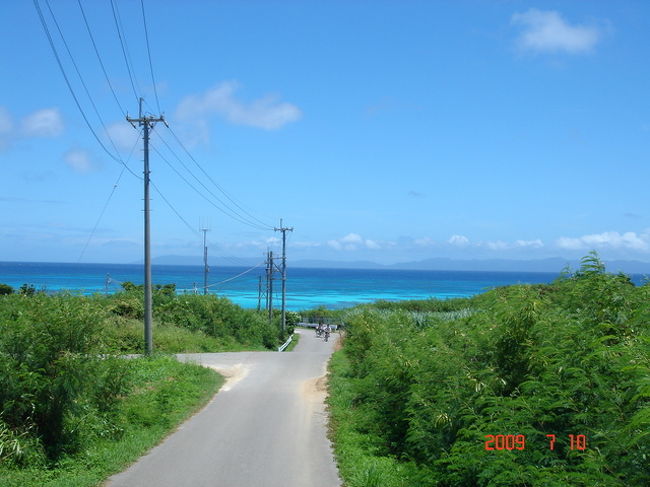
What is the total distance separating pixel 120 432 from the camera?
11.6 meters

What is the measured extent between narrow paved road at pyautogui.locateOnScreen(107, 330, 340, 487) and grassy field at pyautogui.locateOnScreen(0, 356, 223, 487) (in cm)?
30

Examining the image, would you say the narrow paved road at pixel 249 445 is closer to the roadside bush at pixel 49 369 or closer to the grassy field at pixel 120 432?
the grassy field at pixel 120 432

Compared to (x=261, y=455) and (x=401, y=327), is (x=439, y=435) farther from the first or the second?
(x=401, y=327)

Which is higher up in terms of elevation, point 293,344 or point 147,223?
Result: point 147,223

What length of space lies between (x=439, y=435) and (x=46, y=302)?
23.9 feet

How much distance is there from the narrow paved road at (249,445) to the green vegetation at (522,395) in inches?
28.1

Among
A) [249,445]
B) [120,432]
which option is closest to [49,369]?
[120,432]

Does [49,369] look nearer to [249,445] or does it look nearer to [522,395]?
[249,445]

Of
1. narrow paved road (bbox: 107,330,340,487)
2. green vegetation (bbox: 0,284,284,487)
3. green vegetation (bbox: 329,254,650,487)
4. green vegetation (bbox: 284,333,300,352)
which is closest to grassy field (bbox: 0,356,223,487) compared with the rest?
green vegetation (bbox: 0,284,284,487)

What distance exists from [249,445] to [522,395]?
18.9 feet
